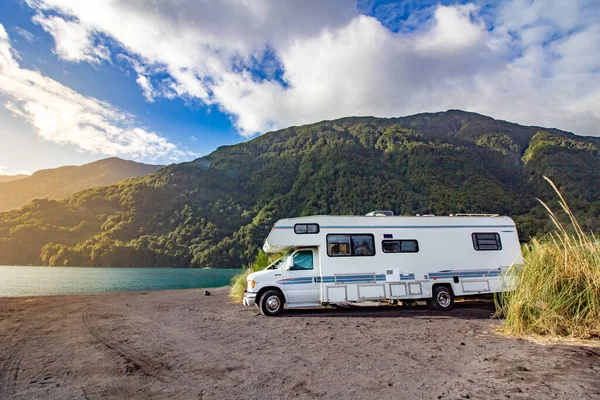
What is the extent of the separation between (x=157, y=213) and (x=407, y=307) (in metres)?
114

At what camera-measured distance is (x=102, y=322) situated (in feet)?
32.5

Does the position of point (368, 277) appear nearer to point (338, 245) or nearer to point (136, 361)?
point (338, 245)

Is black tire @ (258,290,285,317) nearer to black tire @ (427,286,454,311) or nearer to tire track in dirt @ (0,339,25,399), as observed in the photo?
black tire @ (427,286,454,311)

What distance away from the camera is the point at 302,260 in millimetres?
10914

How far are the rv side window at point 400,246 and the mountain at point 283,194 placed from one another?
224 ft

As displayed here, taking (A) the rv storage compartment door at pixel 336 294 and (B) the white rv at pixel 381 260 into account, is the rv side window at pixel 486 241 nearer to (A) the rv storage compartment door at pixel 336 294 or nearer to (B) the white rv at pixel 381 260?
(B) the white rv at pixel 381 260

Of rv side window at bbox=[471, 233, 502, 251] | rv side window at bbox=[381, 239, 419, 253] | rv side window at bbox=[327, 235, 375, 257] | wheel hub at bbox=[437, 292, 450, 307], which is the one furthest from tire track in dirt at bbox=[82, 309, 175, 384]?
rv side window at bbox=[471, 233, 502, 251]

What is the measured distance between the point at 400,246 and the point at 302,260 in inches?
135

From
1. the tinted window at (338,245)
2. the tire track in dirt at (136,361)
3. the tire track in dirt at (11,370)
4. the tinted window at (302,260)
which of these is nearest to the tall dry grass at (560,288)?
the tinted window at (338,245)

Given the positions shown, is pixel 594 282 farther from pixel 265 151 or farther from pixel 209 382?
pixel 265 151

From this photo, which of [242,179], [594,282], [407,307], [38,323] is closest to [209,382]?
[594,282]

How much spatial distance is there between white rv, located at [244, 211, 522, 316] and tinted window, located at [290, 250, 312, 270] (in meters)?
0.01

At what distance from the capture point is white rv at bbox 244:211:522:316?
1067cm

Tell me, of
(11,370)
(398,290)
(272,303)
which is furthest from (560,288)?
(11,370)
